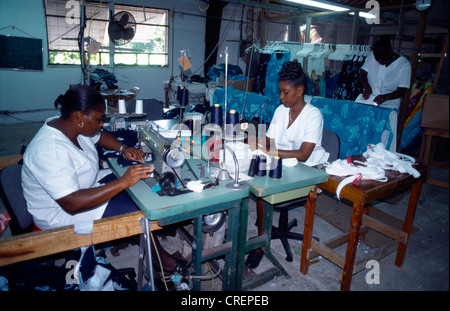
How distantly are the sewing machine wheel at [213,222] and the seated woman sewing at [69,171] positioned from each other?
518 millimetres

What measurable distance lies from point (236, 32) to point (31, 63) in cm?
589

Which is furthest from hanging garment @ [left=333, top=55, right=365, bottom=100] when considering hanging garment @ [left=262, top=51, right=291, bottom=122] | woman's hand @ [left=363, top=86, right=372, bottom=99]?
hanging garment @ [left=262, top=51, right=291, bottom=122]

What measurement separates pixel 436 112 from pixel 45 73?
26.6ft

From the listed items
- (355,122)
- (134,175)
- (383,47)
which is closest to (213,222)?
(134,175)

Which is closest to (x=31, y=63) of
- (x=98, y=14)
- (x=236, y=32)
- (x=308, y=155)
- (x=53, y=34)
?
(x=53, y=34)

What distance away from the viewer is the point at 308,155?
2.31 meters

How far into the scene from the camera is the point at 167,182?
1610mm

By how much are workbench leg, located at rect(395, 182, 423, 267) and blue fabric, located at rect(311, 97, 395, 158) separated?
149 cm

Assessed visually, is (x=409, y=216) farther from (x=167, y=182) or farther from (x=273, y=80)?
(x=273, y=80)

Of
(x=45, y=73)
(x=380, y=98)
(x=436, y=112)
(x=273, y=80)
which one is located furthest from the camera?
(x=45, y=73)

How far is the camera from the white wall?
255 inches

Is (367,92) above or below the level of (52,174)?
above
